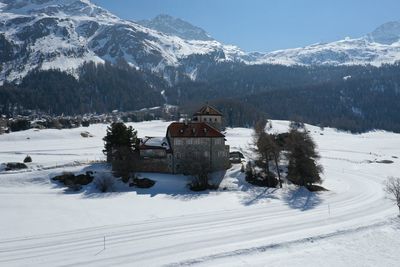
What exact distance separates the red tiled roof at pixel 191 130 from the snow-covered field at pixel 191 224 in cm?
798

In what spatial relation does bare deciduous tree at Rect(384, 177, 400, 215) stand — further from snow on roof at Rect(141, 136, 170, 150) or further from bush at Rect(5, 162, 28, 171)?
bush at Rect(5, 162, 28, 171)

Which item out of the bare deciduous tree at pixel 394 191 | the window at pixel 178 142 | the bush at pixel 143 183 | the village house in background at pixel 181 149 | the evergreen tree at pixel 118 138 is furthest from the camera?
the window at pixel 178 142

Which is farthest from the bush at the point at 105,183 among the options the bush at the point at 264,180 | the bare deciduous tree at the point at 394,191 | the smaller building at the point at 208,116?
the bare deciduous tree at the point at 394,191

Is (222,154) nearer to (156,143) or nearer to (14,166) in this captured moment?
(156,143)

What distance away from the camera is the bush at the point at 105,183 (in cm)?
6406

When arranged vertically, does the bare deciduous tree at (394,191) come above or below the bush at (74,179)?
below

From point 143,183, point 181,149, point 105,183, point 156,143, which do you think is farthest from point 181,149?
point 105,183

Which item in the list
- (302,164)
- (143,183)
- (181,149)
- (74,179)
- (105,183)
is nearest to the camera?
(105,183)

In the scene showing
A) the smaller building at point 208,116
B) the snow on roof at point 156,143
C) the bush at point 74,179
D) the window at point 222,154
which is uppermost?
the smaller building at point 208,116

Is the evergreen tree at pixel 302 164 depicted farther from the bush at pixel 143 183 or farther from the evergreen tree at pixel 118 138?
the evergreen tree at pixel 118 138

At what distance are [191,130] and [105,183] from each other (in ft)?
64.5

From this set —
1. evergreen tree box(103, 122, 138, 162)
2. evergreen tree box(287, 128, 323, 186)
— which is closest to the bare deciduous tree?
evergreen tree box(287, 128, 323, 186)

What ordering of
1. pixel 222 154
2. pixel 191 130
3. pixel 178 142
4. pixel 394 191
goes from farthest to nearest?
1. pixel 222 154
2. pixel 191 130
3. pixel 178 142
4. pixel 394 191

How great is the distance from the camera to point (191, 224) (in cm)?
4578
